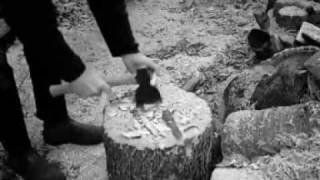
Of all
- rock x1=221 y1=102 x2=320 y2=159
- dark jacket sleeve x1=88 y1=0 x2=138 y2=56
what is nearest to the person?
dark jacket sleeve x1=88 y1=0 x2=138 y2=56

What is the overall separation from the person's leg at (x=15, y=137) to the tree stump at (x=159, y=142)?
0.44 m

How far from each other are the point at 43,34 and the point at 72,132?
101cm

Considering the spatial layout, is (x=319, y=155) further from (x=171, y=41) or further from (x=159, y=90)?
(x=171, y=41)

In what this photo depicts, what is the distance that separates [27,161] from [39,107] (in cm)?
34

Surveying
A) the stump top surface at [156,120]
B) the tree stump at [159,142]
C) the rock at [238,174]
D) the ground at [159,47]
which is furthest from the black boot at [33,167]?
the rock at [238,174]

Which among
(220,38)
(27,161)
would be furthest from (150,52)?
(27,161)

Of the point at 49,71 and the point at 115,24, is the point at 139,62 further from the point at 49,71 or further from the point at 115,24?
the point at 49,71

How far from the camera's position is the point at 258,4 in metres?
4.16

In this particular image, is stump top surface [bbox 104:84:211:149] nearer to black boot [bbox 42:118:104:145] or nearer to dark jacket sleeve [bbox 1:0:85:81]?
dark jacket sleeve [bbox 1:0:85:81]

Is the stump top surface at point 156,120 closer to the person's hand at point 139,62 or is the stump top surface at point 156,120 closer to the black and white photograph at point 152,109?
the black and white photograph at point 152,109

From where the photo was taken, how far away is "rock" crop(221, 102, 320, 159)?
1947mm

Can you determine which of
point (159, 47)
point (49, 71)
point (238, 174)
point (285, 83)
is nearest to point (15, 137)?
point (49, 71)

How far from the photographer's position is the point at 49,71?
1.73 metres

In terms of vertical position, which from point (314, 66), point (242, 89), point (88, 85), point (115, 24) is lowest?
point (242, 89)
